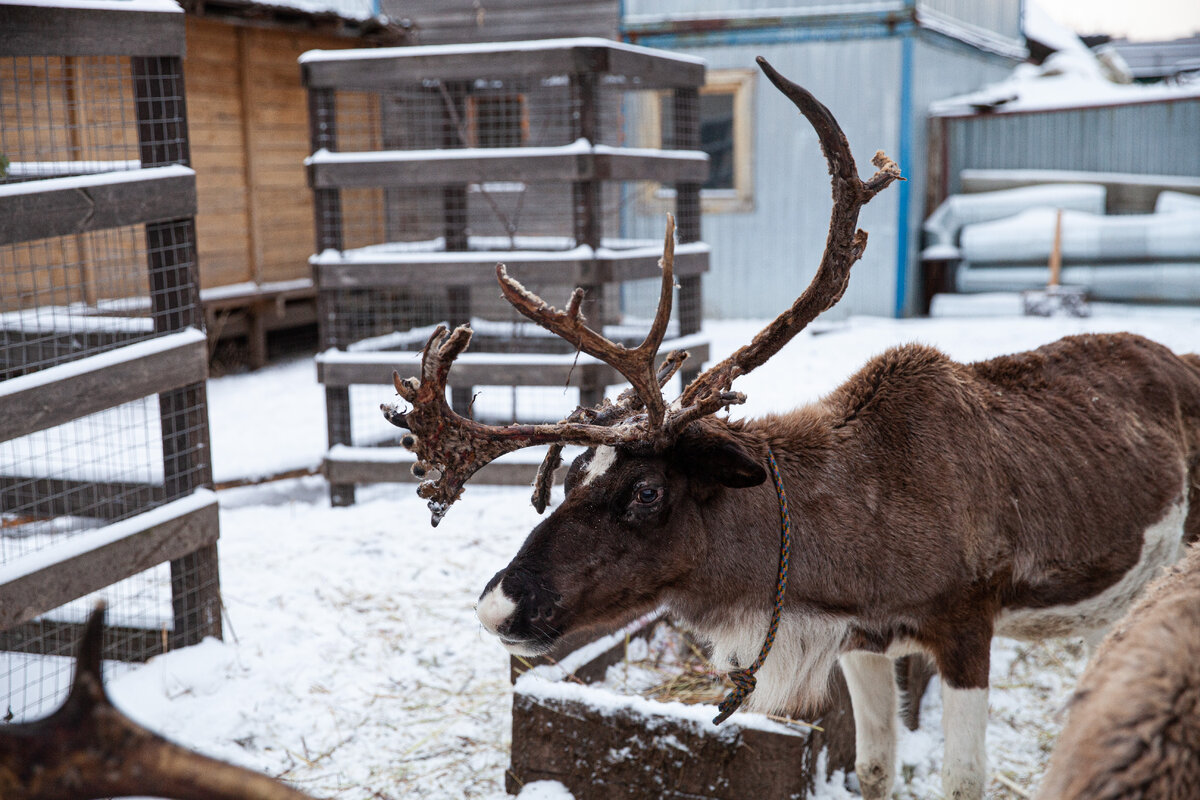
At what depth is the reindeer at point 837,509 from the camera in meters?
2.81

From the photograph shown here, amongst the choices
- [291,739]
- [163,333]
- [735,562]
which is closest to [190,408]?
[163,333]

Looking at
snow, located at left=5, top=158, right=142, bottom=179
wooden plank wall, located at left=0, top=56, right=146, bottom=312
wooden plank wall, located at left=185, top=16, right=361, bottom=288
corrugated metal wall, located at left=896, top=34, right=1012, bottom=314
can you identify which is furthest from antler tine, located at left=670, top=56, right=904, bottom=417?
corrugated metal wall, located at left=896, top=34, right=1012, bottom=314

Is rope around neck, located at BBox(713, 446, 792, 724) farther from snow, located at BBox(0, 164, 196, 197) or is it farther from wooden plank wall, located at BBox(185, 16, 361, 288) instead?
wooden plank wall, located at BBox(185, 16, 361, 288)

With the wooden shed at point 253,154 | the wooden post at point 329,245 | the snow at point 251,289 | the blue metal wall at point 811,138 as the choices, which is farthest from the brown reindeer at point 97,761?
the blue metal wall at point 811,138

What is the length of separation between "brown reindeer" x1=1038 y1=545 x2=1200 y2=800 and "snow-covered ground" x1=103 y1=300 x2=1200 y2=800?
1.84 metres

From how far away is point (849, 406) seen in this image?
3.35 m

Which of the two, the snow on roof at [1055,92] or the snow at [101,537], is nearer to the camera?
the snow at [101,537]

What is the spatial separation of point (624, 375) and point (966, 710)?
1.43 meters

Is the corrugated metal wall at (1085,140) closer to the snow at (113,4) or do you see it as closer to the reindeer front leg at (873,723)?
the snow at (113,4)

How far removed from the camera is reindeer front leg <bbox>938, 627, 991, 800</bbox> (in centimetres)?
306

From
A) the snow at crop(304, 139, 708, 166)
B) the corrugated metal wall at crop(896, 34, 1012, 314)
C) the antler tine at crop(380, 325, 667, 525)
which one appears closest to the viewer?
the antler tine at crop(380, 325, 667, 525)

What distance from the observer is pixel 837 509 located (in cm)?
308

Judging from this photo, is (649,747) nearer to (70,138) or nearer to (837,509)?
(837,509)

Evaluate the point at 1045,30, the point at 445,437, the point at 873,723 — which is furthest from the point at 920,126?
the point at 445,437
